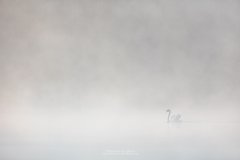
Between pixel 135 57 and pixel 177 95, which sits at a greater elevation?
pixel 135 57

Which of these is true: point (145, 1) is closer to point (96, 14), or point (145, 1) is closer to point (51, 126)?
point (96, 14)

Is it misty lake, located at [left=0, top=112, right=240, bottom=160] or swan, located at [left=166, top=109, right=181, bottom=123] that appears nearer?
misty lake, located at [left=0, top=112, right=240, bottom=160]

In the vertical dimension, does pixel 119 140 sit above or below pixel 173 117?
below

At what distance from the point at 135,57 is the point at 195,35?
2.34ft

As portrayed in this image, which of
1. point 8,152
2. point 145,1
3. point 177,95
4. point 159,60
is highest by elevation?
point 145,1

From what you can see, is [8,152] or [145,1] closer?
[8,152]

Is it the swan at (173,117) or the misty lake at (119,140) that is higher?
the swan at (173,117)

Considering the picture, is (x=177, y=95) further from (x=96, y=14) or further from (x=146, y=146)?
(x=96, y=14)

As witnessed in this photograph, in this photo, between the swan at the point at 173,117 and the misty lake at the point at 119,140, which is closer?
the misty lake at the point at 119,140

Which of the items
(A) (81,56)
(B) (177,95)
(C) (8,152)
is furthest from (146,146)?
(C) (8,152)

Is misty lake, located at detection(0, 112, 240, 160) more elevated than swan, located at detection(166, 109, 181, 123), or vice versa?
swan, located at detection(166, 109, 181, 123)

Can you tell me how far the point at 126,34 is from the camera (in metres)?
3.43

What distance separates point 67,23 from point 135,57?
840 mm

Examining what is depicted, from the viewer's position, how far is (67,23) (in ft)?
11.3
